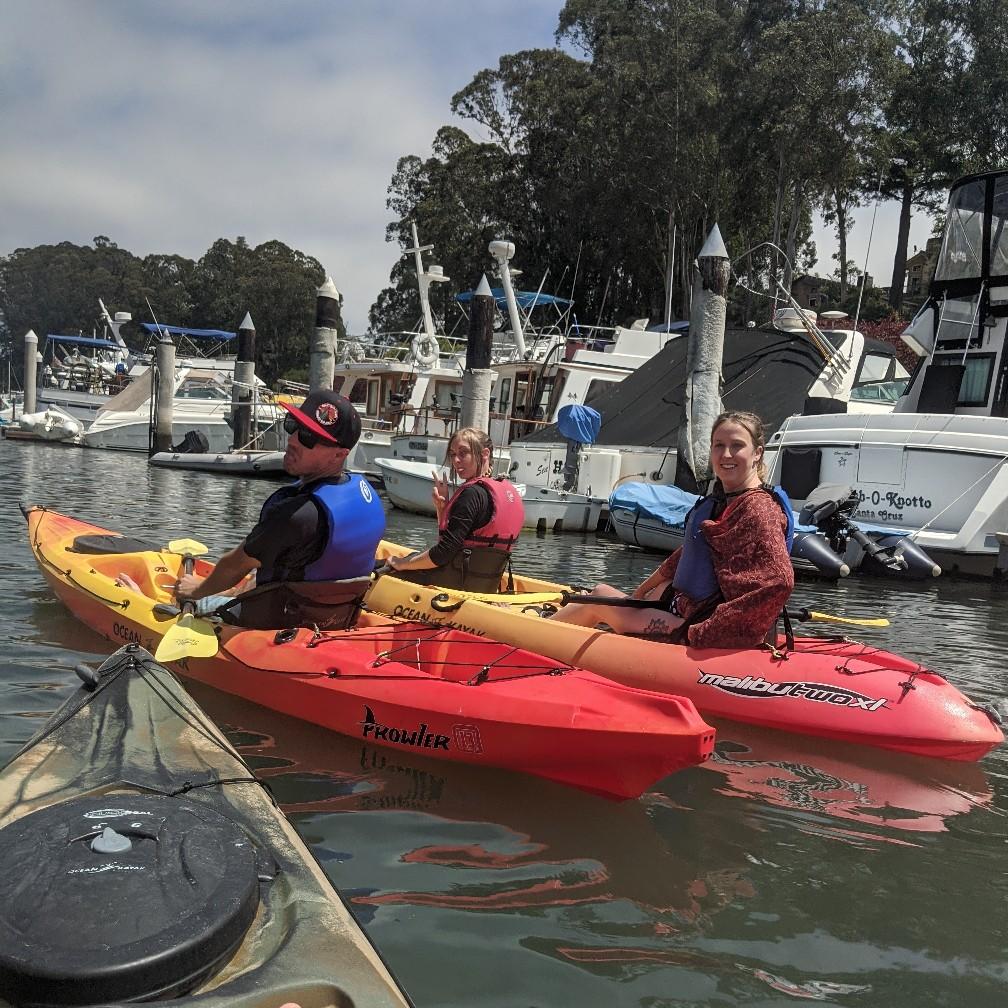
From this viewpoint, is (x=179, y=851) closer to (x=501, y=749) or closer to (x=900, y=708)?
(x=501, y=749)

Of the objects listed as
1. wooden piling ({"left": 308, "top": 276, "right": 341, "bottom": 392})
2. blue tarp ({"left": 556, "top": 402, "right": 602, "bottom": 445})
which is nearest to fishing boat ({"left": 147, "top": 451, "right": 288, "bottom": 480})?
wooden piling ({"left": 308, "top": 276, "right": 341, "bottom": 392})

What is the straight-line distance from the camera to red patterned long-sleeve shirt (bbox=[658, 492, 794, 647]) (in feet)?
14.6

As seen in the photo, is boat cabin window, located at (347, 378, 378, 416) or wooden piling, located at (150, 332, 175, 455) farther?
boat cabin window, located at (347, 378, 378, 416)

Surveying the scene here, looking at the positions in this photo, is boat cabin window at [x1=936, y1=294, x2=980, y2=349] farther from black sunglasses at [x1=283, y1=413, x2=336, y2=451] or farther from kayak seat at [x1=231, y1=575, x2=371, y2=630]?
black sunglasses at [x1=283, y1=413, x2=336, y2=451]

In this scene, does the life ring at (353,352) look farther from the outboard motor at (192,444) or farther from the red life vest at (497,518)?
the red life vest at (497,518)

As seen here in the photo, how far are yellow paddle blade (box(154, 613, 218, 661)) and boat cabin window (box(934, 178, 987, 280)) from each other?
13.4 m

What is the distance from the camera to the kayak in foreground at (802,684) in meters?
4.44

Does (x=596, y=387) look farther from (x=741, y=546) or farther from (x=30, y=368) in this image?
(x=30, y=368)

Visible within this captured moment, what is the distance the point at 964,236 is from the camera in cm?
1399

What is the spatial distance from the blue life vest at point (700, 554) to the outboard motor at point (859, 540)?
23.1ft

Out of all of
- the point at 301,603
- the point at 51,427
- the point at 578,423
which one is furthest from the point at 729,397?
the point at 51,427

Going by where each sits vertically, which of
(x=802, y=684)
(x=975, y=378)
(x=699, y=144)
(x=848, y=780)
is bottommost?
(x=848, y=780)

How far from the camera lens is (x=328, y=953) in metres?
1.94

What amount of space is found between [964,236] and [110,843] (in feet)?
49.8
